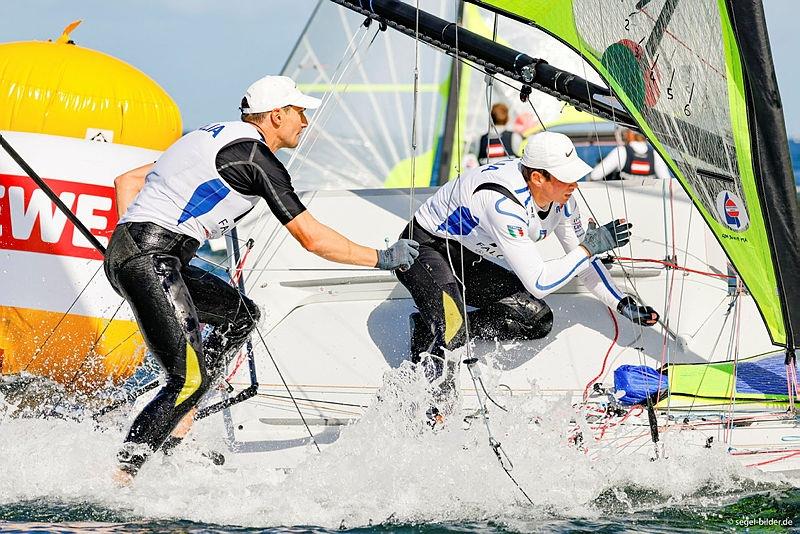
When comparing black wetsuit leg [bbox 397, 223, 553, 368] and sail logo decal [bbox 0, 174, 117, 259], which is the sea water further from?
sail logo decal [bbox 0, 174, 117, 259]

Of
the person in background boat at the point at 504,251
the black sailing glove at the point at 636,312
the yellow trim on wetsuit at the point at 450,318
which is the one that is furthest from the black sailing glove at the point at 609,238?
the yellow trim on wetsuit at the point at 450,318

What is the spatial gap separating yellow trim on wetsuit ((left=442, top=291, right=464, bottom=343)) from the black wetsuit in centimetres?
86

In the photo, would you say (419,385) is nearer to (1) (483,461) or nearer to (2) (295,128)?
(1) (483,461)

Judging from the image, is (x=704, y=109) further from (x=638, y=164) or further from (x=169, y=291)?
(x=638, y=164)

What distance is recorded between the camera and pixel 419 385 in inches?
134

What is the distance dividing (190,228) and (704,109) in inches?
66.9

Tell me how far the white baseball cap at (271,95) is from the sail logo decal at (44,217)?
171 cm

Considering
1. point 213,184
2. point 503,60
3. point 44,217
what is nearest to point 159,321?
point 213,184

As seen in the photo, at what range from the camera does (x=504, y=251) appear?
3773 millimetres

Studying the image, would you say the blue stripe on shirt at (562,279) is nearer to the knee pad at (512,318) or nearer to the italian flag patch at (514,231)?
the italian flag patch at (514,231)

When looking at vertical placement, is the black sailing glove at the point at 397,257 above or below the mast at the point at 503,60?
below

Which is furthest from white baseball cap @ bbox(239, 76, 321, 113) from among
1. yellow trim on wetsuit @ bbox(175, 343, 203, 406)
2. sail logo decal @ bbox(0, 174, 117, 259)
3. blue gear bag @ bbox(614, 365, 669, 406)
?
sail logo decal @ bbox(0, 174, 117, 259)

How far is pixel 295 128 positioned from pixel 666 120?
4.12 ft

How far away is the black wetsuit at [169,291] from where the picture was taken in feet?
10.4
